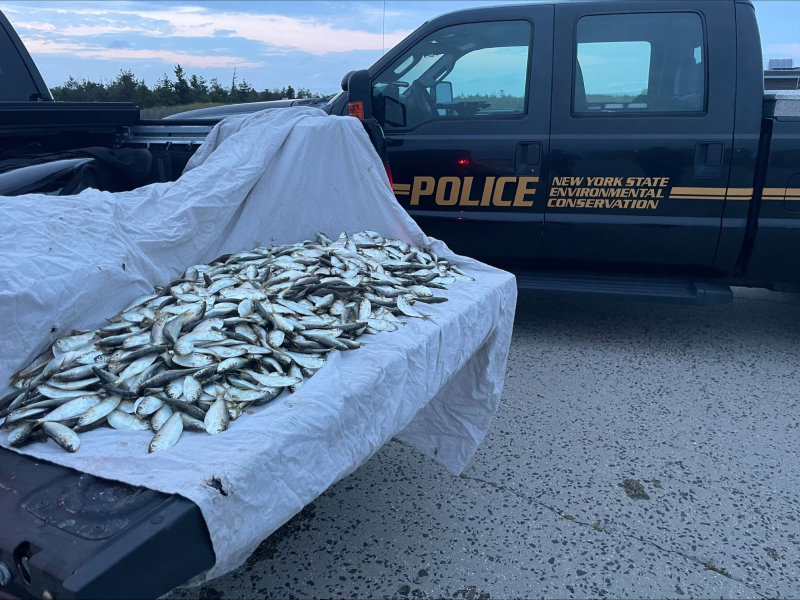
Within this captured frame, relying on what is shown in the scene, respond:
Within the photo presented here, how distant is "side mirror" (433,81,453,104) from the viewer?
481 centimetres

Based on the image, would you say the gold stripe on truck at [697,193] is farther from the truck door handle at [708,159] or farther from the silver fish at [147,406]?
the silver fish at [147,406]

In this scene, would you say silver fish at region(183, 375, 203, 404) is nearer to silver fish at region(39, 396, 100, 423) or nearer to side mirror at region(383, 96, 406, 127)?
silver fish at region(39, 396, 100, 423)

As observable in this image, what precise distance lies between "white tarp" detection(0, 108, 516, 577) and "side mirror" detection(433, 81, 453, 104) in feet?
4.53

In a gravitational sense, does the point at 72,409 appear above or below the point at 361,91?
below

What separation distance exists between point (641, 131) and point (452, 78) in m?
1.47

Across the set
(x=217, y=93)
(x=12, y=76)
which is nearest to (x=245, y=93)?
(x=217, y=93)

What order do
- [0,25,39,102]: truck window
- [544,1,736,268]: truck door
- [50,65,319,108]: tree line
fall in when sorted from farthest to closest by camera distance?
[50,65,319,108]: tree line, [0,25,39,102]: truck window, [544,1,736,268]: truck door

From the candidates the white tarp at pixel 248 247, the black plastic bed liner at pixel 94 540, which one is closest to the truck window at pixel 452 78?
the white tarp at pixel 248 247

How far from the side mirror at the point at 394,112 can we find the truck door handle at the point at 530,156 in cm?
94

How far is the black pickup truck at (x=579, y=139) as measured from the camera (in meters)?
4.17

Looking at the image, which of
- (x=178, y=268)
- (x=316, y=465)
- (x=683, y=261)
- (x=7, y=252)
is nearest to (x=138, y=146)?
(x=178, y=268)

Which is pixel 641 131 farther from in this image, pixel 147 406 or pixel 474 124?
pixel 147 406

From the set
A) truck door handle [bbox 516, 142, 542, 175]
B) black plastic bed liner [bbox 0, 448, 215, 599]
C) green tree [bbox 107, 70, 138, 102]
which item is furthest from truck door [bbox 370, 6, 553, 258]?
green tree [bbox 107, 70, 138, 102]

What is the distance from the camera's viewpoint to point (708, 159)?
13.8 ft
